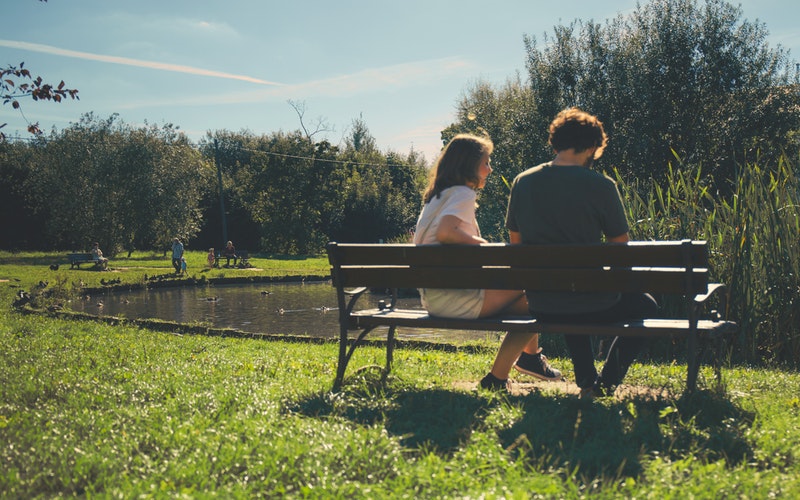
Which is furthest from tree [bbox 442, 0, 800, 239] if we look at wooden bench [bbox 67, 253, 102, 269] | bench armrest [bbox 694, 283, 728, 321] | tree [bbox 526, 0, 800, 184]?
bench armrest [bbox 694, 283, 728, 321]

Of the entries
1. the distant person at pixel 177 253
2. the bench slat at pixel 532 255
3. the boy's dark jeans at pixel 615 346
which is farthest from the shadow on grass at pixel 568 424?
the distant person at pixel 177 253

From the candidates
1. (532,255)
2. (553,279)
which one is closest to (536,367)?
(553,279)

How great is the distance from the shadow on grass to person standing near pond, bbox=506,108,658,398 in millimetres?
299

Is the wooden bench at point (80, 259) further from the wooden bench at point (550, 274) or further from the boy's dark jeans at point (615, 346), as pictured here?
the boy's dark jeans at point (615, 346)

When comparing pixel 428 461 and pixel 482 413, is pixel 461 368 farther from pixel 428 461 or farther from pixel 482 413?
pixel 428 461

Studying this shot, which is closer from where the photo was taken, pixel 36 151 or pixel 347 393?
pixel 347 393

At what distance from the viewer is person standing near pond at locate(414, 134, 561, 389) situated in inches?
181

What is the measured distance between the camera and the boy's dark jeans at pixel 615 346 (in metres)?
4.30

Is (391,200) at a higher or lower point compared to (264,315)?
higher

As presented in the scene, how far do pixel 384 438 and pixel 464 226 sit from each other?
1.64 meters

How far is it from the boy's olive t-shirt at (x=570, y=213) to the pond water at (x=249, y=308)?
18.3 feet

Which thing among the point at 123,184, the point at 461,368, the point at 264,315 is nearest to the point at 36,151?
the point at 123,184

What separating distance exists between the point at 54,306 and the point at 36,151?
3662cm

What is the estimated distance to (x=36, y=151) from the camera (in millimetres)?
44375
